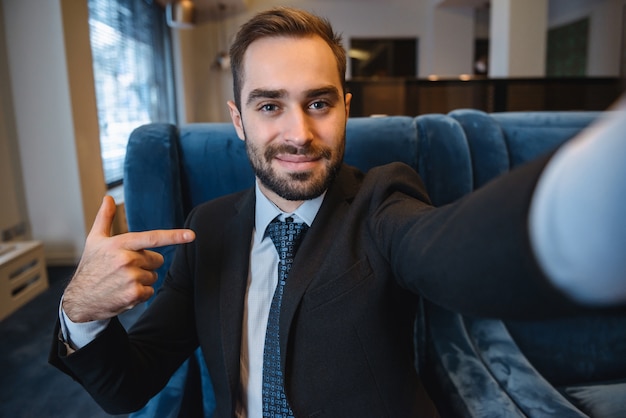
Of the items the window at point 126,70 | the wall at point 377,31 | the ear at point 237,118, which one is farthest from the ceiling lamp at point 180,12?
the ear at point 237,118

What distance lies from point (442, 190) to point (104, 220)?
0.88m

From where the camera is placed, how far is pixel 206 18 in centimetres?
712

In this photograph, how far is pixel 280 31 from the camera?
906mm

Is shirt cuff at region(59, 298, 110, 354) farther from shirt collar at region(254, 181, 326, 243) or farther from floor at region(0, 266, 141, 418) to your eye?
floor at region(0, 266, 141, 418)

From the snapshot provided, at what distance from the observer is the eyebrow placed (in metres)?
0.89

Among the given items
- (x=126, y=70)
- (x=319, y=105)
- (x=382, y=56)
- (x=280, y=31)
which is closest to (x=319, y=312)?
(x=319, y=105)

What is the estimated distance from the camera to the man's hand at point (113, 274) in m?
0.71

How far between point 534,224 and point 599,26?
26.6 ft

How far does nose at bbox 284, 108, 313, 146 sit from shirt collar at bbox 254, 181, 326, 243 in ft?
0.42

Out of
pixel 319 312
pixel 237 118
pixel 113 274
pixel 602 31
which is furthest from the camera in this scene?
pixel 602 31

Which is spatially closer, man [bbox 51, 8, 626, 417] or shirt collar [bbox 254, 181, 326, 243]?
man [bbox 51, 8, 626, 417]

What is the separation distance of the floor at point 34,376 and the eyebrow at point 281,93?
3.23ft

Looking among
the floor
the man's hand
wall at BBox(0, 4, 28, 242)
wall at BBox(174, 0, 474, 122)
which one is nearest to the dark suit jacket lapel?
the man's hand

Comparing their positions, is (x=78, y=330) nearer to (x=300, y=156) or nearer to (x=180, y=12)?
(x=300, y=156)
